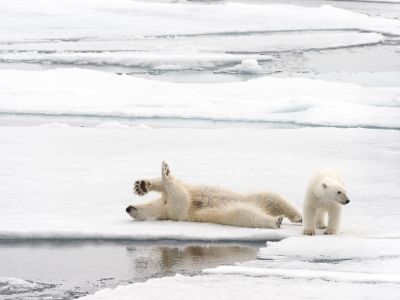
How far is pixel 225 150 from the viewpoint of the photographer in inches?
336

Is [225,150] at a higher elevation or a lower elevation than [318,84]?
lower

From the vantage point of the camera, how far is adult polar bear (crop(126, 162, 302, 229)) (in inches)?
240

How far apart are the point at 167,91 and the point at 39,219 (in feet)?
19.3

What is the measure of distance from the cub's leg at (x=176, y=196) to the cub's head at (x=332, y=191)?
922mm

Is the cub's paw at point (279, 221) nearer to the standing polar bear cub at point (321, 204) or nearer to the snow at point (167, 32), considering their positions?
the standing polar bear cub at point (321, 204)

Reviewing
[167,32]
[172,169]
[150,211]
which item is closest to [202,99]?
[172,169]

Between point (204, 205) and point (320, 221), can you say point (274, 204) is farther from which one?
point (204, 205)

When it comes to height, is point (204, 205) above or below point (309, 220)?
above

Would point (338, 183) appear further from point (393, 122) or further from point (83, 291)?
point (393, 122)

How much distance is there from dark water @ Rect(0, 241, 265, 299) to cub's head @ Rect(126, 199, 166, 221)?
0.48 m

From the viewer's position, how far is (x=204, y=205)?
6.26 metres

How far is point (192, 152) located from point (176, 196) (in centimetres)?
219

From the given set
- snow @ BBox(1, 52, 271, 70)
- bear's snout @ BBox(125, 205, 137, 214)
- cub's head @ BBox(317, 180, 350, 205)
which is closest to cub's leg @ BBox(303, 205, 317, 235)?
cub's head @ BBox(317, 180, 350, 205)

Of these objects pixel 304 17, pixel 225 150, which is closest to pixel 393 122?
pixel 225 150
